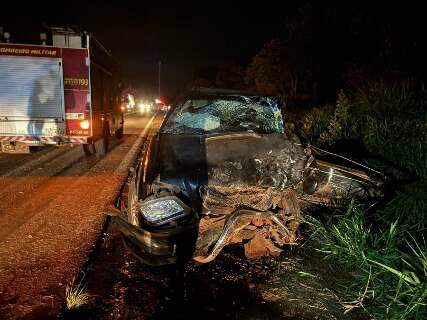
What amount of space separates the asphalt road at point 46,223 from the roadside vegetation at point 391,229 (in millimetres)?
2644

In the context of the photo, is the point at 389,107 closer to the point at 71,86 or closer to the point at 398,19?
the point at 71,86

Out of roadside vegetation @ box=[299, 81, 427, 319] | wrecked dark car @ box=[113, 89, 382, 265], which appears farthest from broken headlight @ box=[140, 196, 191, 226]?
roadside vegetation @ box=[299, 81, 427, 319]

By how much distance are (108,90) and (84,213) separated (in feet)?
22.2

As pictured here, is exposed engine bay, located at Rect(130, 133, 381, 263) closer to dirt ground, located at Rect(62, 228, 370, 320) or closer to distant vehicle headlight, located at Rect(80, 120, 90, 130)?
dirt ground, located at Rect(62, 228, 370, 320)

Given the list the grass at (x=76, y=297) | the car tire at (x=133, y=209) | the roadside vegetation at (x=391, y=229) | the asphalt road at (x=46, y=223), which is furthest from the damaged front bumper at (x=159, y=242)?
the roadside vegetation at (x=391, y=229)

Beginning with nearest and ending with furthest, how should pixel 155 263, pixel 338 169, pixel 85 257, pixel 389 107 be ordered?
pixel 155 263, pixel 85 257, pixel 338 169, pixel 389 107

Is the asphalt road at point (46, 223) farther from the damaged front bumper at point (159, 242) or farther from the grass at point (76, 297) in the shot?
the damaged front bumper at point (159, 242)

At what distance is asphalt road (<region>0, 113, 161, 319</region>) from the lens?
315 centimetres

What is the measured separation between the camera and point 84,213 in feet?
16.6

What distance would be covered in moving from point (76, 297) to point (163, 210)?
3.28 feet

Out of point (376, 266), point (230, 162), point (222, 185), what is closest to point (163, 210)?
point (222, 185)

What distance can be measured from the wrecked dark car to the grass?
538mm

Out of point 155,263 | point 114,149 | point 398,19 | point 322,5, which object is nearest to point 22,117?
point 114,149

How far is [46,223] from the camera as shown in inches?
183
